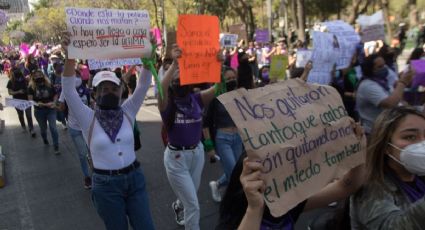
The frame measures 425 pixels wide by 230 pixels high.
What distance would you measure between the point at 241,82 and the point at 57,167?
3517 millimetres

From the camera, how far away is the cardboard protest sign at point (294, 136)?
5.24 feet

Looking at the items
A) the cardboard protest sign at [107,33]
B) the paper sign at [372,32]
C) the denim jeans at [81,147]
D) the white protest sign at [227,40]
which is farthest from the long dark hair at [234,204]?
the white protest sign at [227,40]

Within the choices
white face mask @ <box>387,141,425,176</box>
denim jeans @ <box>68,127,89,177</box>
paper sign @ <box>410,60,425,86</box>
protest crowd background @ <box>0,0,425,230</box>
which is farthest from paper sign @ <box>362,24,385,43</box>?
white face mask @ <box>387,141,425,176</box>

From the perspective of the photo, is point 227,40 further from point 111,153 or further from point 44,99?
point 111,153

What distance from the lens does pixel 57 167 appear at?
721 centimetres

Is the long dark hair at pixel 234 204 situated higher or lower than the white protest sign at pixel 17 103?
higher

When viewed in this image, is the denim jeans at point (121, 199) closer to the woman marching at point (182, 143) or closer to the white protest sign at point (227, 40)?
the woman marching at point (182, 143)

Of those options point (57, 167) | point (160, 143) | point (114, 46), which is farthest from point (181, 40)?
point (160, 143)

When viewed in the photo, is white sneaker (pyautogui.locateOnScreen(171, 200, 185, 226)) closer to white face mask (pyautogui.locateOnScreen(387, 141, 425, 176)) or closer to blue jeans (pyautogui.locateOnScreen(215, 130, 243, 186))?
blue jeans (pyautogui.locateOnScreen(215, 130, 243, 186))

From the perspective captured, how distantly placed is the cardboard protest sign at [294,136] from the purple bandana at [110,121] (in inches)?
65.5

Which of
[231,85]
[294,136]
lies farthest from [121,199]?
[231,85]

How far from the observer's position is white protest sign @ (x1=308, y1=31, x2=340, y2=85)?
576 cm

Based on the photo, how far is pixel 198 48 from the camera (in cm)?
408

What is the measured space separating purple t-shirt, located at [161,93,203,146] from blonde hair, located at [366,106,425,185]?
2.13 meters
